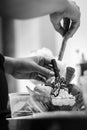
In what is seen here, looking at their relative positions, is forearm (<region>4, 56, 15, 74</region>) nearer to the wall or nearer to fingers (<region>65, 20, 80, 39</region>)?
the wall

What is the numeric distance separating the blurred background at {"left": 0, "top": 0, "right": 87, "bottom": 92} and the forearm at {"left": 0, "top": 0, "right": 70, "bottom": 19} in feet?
0.81

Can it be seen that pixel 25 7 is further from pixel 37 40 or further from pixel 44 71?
pixel 37 40

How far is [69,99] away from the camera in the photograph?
61cm

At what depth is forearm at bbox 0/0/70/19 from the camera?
50 cm

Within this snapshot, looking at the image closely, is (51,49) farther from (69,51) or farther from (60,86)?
(60,86)

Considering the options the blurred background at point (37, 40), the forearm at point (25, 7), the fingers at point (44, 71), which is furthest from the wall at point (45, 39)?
the forearm at point (25, 7)

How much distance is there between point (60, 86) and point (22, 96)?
5.3 inches

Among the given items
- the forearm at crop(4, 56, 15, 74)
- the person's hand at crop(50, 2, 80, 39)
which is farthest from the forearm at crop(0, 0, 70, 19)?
the forearm at crop(4, 56, 15, 74)

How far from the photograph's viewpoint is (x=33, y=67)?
0.88 metres

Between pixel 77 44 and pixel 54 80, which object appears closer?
pixel 54 80

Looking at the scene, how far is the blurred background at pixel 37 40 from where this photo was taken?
0.84 m

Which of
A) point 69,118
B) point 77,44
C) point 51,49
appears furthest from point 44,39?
point 69,118

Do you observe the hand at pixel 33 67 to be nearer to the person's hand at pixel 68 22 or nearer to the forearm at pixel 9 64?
the forearm at pixel 9 64

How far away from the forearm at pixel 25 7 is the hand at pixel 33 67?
302 mm
